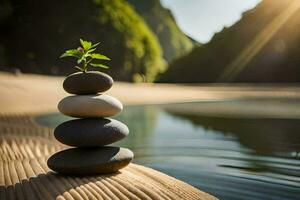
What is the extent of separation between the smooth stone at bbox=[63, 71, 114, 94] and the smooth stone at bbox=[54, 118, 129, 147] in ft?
1.68

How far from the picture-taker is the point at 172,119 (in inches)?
793

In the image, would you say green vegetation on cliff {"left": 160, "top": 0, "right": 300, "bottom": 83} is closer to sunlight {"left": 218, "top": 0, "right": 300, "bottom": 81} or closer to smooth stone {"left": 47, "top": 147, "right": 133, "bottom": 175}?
A: sunlight {"left": 218, "top": 0, "right": 300, "bottom": 81}

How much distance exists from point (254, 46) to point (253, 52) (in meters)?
1.41

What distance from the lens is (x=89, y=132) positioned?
7.12 metres

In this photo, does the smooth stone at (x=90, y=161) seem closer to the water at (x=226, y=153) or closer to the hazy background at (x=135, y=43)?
the water at (x=226, y=153)

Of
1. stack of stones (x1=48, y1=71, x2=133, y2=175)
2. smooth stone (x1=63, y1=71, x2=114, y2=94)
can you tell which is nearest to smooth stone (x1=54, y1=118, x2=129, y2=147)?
stack of stones (x1=48, y1=71, x2=133, y2=175)

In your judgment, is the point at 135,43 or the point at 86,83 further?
the point at 135,43

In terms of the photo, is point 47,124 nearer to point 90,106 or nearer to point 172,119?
point 172,119

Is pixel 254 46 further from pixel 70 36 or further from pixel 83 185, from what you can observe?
pixel 83 185

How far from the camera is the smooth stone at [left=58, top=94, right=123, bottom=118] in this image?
7.26 m

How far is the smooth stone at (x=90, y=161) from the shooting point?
6949 mm

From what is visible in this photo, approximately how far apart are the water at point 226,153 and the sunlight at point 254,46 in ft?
181

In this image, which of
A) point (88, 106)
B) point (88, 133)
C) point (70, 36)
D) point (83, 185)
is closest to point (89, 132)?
point (88, 133)

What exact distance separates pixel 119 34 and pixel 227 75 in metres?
20.4
